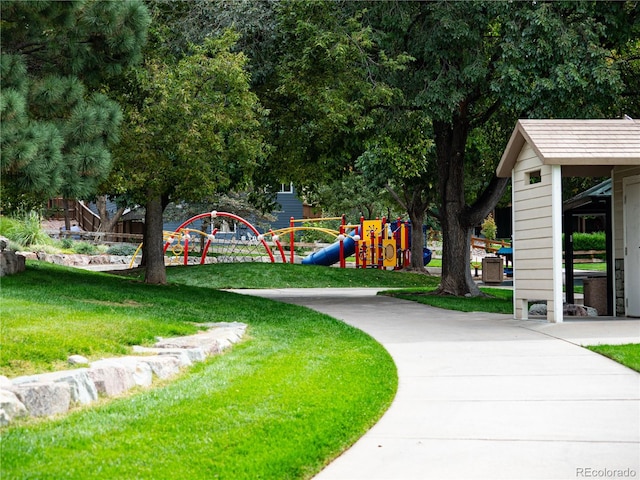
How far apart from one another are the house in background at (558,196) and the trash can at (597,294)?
713 mm

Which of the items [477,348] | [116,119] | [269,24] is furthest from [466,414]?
[269,24]

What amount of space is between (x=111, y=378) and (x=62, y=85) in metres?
7.00

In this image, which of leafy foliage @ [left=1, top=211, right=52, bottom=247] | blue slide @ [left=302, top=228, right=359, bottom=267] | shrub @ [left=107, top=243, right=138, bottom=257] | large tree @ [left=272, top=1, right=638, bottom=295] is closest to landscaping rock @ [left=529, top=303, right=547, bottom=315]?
large tree @ [left=272, top=1, right=638, bottom=295]

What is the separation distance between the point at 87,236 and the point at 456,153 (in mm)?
23007

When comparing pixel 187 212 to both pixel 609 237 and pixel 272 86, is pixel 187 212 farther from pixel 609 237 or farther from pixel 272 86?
pixel 609 237

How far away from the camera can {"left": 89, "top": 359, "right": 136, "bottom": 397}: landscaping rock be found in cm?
717

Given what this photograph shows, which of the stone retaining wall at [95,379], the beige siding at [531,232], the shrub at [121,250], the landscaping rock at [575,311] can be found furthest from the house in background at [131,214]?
the stone retaining wall at [95,379]

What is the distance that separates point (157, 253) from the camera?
2028 centimetres

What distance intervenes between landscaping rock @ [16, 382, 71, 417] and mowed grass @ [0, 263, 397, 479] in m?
0.14

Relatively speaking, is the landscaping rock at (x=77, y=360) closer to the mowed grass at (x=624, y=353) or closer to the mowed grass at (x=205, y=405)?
the mowed grass at (x=205, y=405)

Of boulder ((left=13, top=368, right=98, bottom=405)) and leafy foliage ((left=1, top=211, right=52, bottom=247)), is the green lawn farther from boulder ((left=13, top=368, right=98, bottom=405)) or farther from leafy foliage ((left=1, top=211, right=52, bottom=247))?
leafy foliage ((left=1, top=211, right=52, bottom=247))

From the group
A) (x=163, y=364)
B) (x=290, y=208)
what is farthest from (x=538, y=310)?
(x=290, y=208)

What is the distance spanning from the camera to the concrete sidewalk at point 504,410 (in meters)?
5.66

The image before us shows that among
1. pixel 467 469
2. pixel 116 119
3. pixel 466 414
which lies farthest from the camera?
pixel 116 119
